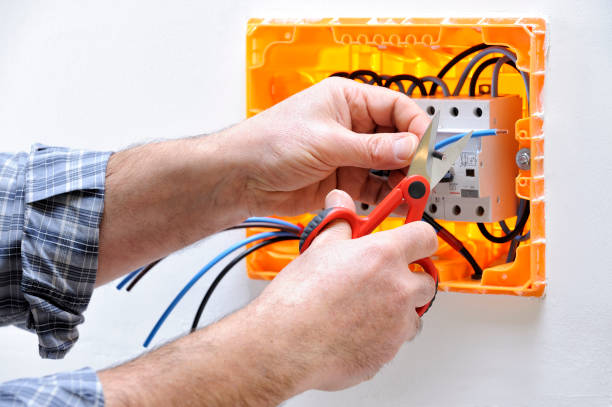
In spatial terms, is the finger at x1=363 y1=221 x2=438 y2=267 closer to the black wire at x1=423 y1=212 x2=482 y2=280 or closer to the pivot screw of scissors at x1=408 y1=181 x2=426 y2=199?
the pivot screw of scissors at x1=408 y1=181 x2=426 y2=199

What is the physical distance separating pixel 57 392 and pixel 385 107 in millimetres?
491

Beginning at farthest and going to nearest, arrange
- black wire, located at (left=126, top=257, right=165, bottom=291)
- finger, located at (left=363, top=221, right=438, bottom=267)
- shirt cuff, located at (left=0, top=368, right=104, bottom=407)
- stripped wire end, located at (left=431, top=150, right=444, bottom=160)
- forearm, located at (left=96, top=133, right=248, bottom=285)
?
black wire, located at (left=126, top=257, right=165, bottom=291), forearm, located at (left=96, top=133, right=248, bottom=285), stripped wire end, located at (left=431, top=150, right=444, bottom=160), finger, located at (left=363, top=221, right=438, bottom=267), shirt cuff, located at (left=0, top=368, right=104, bottom=407)

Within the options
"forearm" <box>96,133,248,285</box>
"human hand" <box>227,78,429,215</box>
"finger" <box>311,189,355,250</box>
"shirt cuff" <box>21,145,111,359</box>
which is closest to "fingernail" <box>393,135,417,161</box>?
"human hand" <box>227,78,429,215</box>

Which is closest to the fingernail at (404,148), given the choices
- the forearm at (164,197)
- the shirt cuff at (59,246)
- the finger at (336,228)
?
the finger at (336,228)

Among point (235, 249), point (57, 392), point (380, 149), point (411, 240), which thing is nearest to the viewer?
point (57, 392)

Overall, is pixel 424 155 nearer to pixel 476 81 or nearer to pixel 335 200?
pixel 335 200

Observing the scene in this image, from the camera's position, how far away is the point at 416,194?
0.71 m

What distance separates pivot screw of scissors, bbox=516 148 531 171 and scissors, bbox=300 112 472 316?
152mm

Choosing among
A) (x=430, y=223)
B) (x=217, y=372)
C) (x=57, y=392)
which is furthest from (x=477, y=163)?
(x=57, y=392)

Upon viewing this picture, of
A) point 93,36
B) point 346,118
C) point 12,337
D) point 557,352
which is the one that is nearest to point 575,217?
point 557,352

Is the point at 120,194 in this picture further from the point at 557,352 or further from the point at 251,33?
the point at 557,352

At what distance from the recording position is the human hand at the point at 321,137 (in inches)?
30.2

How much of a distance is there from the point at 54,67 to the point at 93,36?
8 cm

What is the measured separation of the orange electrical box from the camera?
0.83 meters
